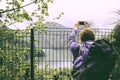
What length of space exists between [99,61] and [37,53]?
6.43 metres

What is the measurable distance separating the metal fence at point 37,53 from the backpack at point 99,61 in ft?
18.8

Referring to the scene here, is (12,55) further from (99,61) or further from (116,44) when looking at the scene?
(99,61)

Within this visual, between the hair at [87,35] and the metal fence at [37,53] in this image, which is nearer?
the hair at [87,35]

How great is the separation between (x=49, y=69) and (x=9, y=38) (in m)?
1.38

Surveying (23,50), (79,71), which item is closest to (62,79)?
(23,50)

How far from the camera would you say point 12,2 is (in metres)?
13.5

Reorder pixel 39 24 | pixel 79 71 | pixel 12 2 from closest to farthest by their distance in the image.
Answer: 1. pixel 79 71
2. pixel 12 2
3. pixel 39 24

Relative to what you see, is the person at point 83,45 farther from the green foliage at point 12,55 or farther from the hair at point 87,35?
the green foliage at point 12,55

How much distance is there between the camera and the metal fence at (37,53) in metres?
13.8

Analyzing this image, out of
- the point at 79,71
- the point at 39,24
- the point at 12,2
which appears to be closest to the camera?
the point at 79,71

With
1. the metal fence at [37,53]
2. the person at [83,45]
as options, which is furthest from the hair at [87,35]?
the metal fence at [37,53]

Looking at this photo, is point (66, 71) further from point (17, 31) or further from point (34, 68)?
point (17, 31)

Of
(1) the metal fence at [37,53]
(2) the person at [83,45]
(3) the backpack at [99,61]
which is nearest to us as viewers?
(3) the backpack at [99,61]

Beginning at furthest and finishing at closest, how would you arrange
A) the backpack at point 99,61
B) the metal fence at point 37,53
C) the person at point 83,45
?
1. the metal fence at point 37,53
2. the person at point 83,45
3. the backpack at point 99,61
